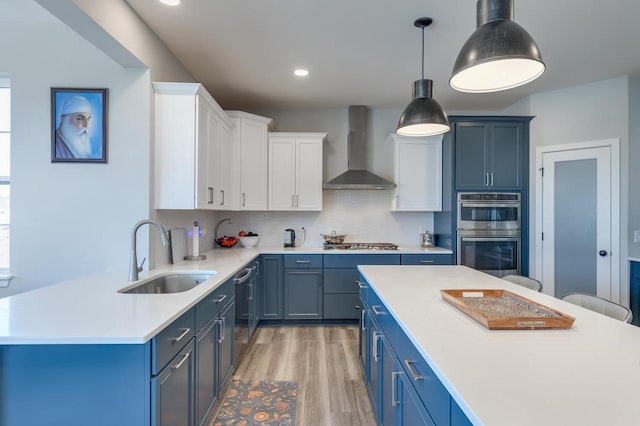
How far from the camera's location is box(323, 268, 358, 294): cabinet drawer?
151 inches

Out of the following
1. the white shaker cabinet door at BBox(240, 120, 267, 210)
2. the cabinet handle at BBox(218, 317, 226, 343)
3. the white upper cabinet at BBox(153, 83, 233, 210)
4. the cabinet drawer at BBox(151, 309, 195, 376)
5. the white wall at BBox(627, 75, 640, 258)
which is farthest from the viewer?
the white shaker cabinet door at BBox(240, 120, 267, 210)

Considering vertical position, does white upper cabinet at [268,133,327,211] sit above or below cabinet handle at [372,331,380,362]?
above

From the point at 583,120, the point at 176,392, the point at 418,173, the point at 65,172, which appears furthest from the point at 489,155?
the point at 65,172

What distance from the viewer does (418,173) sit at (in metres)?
4.16

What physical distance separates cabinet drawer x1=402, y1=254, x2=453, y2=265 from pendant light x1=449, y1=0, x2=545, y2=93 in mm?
2561

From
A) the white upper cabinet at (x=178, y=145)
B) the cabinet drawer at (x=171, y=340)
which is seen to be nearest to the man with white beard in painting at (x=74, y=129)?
the white upper cabinet at (x=178, y=145)

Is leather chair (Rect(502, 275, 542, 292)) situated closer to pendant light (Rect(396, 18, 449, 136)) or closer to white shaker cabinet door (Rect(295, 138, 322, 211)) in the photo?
pendant light (Rect(396, 18, 449, 136))

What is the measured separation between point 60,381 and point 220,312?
1.00m

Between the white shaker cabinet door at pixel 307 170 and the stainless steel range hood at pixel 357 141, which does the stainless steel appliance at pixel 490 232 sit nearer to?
the stainless steel range hood at pixel 357 141

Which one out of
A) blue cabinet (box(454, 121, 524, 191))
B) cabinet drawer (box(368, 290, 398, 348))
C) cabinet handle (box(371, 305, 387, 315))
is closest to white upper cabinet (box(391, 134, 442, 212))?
blue cabinet (box(454, 121, 524, 191))

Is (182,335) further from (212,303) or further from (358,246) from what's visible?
(358,246)

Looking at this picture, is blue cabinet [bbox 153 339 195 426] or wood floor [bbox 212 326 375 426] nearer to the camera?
blue cabinet [bbox 153 339 195 426]

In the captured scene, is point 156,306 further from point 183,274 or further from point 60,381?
point 183,274

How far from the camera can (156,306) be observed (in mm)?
1557
